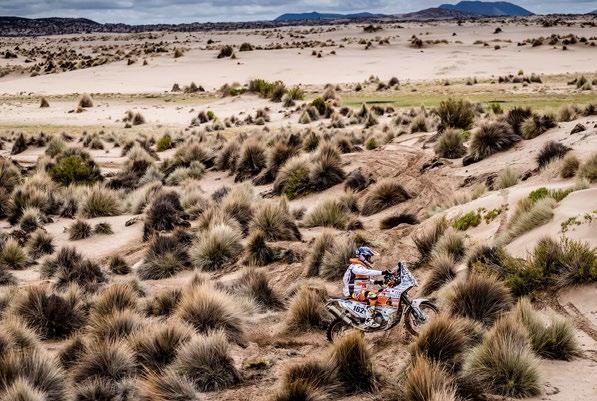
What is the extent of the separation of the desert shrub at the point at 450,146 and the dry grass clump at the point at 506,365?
423 inches

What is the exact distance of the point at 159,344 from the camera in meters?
7.84

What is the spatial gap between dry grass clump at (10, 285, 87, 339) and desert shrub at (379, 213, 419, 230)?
5.86 meters

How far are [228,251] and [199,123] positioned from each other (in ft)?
63.5

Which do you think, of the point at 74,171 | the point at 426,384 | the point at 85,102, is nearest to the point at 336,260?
the point at 426,384

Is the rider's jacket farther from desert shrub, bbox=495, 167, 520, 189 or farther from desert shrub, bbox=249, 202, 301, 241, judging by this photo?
desert shrub, bbox=495, 167, 520, 189

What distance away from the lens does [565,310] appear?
7.79 m

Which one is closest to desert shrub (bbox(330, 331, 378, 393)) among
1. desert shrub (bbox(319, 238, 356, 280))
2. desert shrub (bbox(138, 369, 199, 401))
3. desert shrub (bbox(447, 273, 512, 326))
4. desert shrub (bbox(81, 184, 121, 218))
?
desert shrub (bbox(138, 369, 199, 401))

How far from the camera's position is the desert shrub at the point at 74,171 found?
69.4 feet

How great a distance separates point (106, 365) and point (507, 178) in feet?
29.5

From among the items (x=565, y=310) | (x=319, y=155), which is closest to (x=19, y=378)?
(x=565, y=310)

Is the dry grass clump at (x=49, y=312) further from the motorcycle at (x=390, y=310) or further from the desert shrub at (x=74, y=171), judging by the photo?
the desert shrub at (x=74, y=171)

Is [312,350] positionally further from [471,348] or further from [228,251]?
[228,251]

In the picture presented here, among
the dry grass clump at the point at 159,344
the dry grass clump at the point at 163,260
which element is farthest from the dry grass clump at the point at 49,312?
the dry grass clump at the point at 163,260

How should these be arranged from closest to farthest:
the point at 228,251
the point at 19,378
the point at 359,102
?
the point at 19,378
the point at 228,251
the point at 359,102
